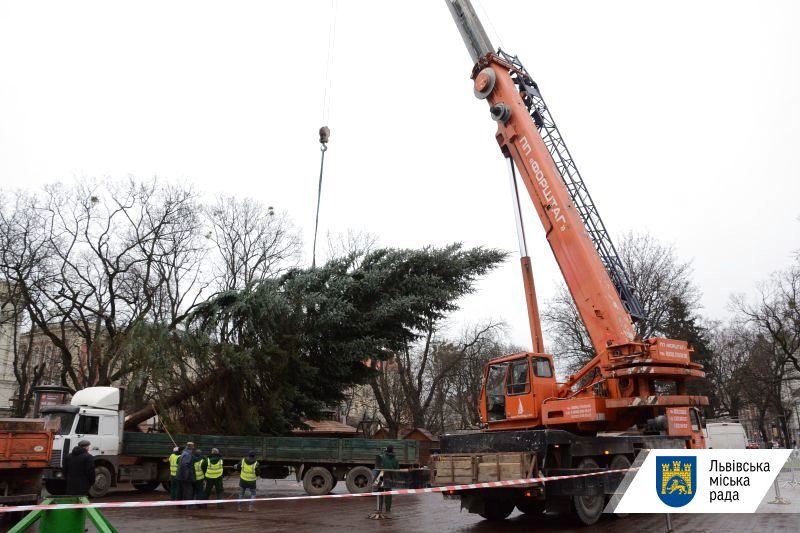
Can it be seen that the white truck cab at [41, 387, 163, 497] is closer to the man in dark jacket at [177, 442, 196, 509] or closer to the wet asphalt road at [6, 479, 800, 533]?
the wet asphalt road at [6, 479, 800, 533]

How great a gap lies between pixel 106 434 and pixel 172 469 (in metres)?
4.27

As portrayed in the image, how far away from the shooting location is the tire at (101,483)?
17.4 metres

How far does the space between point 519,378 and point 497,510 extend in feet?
9.14

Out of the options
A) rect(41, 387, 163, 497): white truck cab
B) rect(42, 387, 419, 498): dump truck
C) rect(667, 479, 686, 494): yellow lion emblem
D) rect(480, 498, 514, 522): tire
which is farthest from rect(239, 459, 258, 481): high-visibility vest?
rect(667, 479, 686, 494): yellow lion emblem

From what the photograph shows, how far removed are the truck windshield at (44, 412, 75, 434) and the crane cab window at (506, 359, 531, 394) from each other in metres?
13.4

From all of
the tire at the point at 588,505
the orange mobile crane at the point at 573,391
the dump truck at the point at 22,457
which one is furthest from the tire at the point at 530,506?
the dump truck at the point at 22,457

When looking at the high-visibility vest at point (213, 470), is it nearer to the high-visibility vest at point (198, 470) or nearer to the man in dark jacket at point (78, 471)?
the high-visibility vest at point (198, 470)

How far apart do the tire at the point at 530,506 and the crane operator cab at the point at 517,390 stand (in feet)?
4.73

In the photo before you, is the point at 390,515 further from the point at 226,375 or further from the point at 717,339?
the point at 717,339

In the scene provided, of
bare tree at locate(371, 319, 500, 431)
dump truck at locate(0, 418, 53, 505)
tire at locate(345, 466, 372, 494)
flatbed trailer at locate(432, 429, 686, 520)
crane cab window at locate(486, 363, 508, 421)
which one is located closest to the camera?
flatbed trailer at locate(432, 429, 686, 520)

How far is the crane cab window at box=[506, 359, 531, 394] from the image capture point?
472 inches

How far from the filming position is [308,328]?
22.3m

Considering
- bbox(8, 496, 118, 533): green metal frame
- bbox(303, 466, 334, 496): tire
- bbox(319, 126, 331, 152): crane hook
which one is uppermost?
bbox(319, 126, 331, 152): crane hook

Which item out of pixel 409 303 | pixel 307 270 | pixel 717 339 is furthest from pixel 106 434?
pixel 717 339
